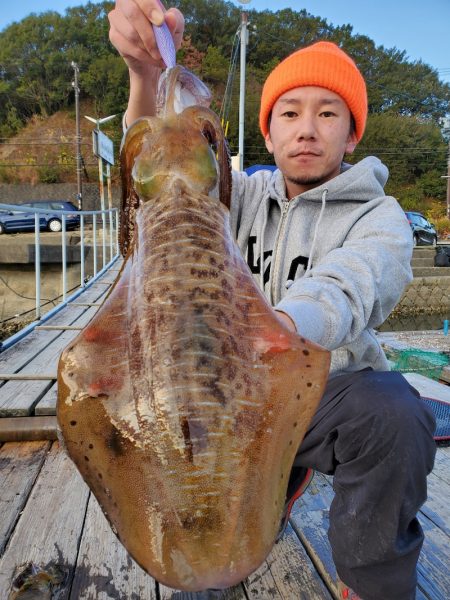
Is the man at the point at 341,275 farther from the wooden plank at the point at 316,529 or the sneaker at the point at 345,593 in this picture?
the wooden plank at the point at 316,529

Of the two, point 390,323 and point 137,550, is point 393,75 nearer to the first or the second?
point 390,323

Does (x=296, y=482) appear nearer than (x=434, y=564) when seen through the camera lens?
No

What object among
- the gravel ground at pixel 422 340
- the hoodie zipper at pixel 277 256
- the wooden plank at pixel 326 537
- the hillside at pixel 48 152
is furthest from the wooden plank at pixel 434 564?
the hillside at pixel 48 152

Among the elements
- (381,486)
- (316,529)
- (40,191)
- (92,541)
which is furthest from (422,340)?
(40,191)

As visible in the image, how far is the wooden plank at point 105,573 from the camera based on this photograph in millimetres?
1816

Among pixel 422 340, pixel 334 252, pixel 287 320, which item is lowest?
pixel 422 340

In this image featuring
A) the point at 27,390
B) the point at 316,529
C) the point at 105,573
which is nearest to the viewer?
the point at 105,573

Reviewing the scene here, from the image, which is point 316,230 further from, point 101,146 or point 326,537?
point 101,146

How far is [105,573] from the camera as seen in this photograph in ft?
6.28

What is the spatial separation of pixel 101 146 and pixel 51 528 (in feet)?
38.2

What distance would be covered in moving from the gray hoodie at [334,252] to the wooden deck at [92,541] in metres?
0.85

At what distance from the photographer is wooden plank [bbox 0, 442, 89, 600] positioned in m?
1.90

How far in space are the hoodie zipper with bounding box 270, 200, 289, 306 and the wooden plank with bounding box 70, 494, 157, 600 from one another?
51.5 inches

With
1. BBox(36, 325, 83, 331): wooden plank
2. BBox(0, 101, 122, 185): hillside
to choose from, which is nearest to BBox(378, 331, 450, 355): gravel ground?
BBox(36, 325, 83, 331): wooden plank
